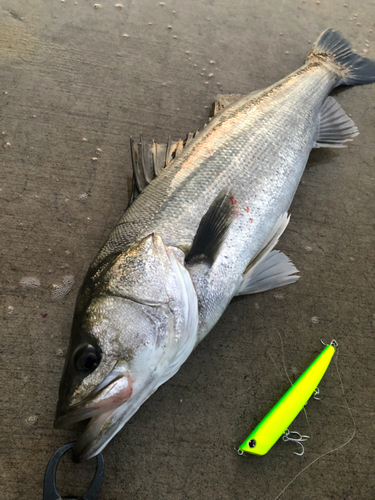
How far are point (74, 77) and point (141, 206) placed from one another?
161 cm

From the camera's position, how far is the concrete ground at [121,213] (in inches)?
64.3

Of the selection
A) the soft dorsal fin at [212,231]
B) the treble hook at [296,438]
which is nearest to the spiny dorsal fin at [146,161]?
the soft dorsal fin at [212,231]

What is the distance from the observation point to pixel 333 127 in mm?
2434

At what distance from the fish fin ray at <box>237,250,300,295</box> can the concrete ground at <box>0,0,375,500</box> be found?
0.11 meters

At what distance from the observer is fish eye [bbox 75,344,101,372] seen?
4.12 feet

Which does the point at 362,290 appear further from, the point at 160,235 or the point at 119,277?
the point at 119,277

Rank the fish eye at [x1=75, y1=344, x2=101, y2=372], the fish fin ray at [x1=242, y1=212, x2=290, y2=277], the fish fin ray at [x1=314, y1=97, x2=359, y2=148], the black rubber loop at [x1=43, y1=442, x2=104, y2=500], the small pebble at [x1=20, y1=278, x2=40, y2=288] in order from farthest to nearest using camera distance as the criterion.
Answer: the fish fin ray at [x1=314, y1=97, x2=359, y2=148] → the small pebble at [x1=20, y1=278, x2=40, y2=288] → the fish fin ray at [x1=242, y1=212, x2=290, y2=277] → the black rubber loop at [x1=43, y1=442, x2=104, y2=500] → the fish eye at [x1=75, y1=344, x2=101, y2=372]

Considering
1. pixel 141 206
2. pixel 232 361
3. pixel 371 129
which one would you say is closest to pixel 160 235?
pixel 141 206

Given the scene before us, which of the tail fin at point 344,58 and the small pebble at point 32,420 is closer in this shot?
the small pebble at point 32,420

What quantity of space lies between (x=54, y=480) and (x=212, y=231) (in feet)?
4.45

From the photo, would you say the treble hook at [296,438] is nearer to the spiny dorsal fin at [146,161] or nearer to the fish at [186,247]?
the fish at [186,247]

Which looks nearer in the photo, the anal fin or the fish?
the fish

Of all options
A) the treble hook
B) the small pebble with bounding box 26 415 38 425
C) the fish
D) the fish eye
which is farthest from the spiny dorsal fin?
the treble hook

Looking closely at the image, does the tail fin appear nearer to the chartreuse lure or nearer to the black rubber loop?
the chartreuse lure
